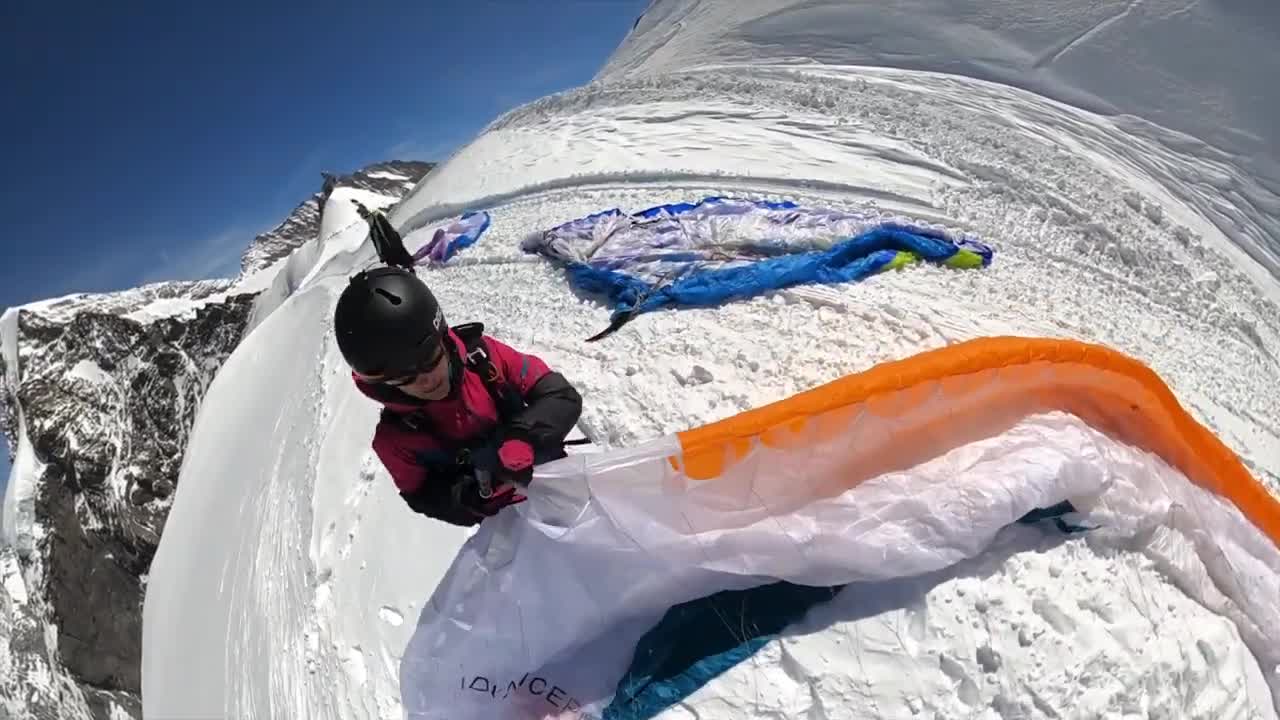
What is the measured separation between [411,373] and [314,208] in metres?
44.6

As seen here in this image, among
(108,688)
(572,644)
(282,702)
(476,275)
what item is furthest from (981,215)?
(108,688)

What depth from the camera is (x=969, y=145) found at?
4188 millimetres

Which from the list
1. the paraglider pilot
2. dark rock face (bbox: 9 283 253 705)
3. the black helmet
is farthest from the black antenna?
dark rock face (bbox: 9 283 253 705)

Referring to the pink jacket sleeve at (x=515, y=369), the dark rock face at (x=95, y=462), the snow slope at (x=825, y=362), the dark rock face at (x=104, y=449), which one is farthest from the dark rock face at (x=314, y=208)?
the pink jacket sleeve at (x=515, y=369)

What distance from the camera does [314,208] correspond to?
135 ft

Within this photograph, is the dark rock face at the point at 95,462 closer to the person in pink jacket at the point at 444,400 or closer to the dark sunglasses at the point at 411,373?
the person in pink jacket at the point at 444,400

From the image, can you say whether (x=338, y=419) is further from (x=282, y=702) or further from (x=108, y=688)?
(x=108, y=688)

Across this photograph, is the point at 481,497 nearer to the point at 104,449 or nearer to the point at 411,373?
the point at 411,373

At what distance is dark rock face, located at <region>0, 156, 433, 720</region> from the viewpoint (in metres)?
24.2

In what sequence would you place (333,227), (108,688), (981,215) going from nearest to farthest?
(981,215) < (333,227) < (108,688)

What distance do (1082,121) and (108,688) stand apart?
105ft

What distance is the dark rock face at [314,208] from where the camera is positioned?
24.9m

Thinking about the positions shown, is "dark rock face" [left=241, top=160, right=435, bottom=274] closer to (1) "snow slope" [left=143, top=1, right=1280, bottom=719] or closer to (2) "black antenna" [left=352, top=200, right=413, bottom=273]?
(1) "snow slope" [left=143, top=1, right=1280, bottom=719]

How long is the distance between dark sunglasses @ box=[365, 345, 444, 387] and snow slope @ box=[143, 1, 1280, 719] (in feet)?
3.02
